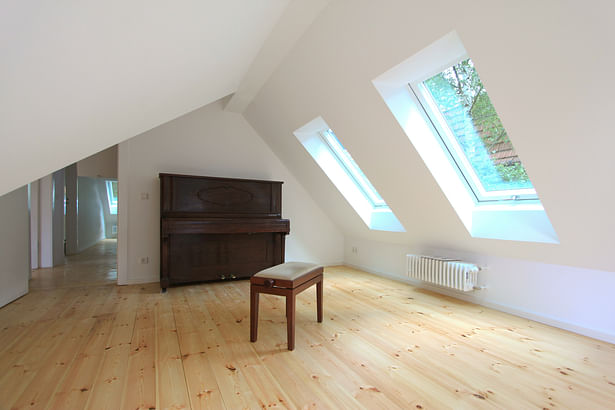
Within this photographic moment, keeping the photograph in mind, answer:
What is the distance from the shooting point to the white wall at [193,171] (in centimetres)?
439

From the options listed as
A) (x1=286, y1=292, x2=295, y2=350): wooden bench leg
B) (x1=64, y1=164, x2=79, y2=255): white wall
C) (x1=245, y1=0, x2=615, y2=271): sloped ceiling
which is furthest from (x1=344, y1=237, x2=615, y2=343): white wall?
(x1=64, y1=164, x2=79, y2=255): white wall

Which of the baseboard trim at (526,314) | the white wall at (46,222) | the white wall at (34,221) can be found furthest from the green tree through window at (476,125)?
the white wall at (46,222)

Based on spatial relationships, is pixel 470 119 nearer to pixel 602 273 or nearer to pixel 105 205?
pixel 602 273

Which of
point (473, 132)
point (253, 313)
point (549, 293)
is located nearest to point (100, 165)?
point (253, 313)

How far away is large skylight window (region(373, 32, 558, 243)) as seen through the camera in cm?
264

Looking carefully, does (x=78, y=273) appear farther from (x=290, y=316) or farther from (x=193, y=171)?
(x=290, y=316)

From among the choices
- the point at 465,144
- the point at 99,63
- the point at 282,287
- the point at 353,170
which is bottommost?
the point at 282,287

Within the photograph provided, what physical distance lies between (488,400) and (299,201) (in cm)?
420

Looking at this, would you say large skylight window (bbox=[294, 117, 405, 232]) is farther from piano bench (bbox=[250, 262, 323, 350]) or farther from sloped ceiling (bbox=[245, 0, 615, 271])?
piano bench (bbox=[250, 262, 323, 350])

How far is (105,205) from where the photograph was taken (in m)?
10.4

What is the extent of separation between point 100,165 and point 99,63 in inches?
256

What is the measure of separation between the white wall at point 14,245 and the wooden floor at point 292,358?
336mm

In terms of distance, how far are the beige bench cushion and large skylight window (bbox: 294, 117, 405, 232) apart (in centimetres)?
212

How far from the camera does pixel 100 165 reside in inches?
276
